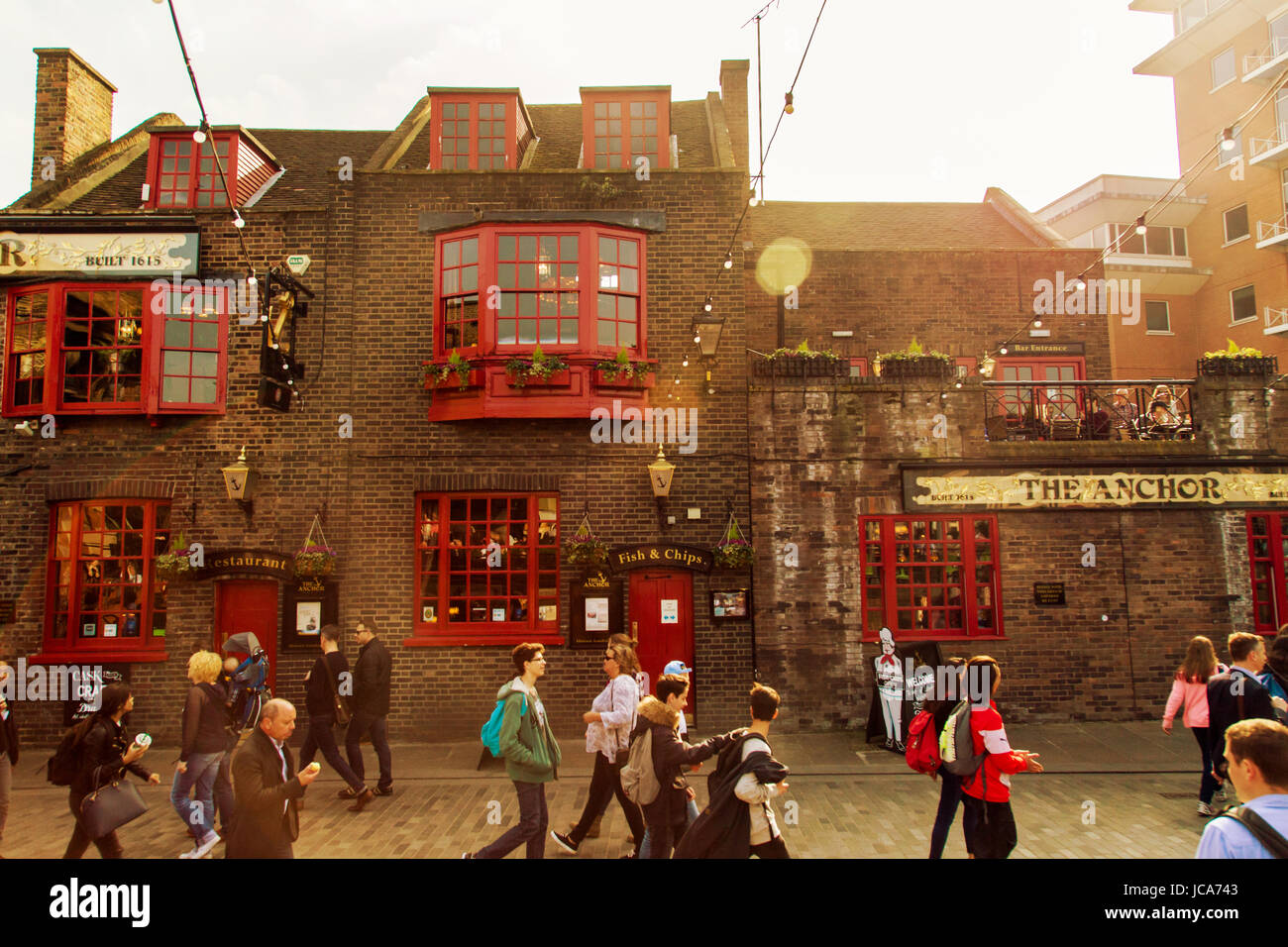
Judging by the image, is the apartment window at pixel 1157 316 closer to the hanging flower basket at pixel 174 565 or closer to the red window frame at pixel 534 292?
the red window frame at pixel 534 292

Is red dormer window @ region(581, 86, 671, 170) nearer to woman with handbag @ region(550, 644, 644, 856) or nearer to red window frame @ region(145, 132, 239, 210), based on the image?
red window frame @ region(145, 132, 239, 210)

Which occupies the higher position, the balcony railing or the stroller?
the balcony railing

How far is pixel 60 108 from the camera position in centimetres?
1310

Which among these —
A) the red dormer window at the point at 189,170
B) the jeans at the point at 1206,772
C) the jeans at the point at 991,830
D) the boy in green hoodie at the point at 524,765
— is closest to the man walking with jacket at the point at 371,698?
the boy in green hoodie at the point at 524,765

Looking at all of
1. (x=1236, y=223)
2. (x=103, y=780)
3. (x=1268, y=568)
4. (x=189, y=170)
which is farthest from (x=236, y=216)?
(x=1236, y=223)

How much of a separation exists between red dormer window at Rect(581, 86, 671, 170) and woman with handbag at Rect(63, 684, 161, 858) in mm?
10520

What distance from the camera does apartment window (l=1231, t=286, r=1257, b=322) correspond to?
86.6ft

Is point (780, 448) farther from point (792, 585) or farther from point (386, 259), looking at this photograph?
point (386, 259)

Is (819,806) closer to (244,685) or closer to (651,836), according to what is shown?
(651,836)

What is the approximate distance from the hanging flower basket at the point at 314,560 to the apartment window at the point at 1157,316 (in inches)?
1248

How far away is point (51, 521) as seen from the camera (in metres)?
11.2

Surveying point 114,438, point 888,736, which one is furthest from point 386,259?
point 888,736

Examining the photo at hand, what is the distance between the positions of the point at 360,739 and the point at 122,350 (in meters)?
7.77

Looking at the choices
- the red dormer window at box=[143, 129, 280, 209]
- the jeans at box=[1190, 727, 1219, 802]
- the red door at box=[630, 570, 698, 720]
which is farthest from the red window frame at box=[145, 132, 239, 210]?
the jeans at box=[1190, 727, 1219, 802]
